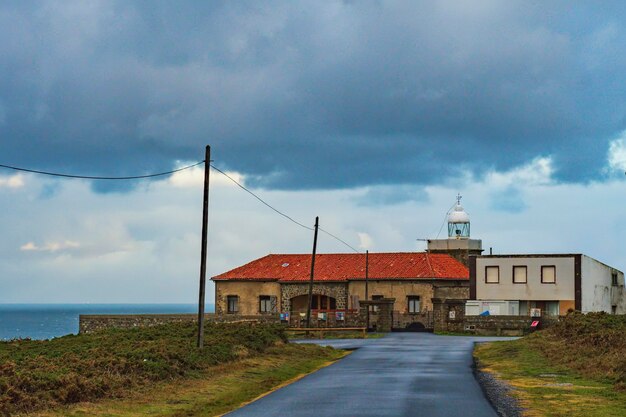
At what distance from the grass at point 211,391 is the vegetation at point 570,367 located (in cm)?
712

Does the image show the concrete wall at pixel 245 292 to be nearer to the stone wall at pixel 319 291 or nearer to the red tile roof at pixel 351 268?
the red tile roof at pixel 351 268

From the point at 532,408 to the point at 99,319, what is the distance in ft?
184

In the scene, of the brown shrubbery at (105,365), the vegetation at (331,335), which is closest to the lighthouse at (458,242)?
the vegetation at (331,335)

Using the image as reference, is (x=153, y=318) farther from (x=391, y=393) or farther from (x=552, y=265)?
(x=391, y=393)

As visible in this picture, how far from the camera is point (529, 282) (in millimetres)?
72438

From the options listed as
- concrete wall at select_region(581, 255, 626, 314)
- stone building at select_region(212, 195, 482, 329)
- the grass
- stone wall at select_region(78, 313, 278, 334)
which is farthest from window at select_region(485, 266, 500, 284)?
the grass

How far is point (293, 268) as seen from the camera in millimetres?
81688

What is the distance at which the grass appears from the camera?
2166cm

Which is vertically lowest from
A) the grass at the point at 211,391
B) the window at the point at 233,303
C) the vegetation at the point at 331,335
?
the grass at the point at 211,391

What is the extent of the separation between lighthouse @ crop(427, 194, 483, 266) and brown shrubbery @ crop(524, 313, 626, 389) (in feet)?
103

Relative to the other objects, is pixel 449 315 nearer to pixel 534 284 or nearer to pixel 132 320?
pixel 534 284

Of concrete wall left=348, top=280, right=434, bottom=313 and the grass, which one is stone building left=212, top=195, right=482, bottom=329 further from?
the grass

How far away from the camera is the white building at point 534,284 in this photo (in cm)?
7106

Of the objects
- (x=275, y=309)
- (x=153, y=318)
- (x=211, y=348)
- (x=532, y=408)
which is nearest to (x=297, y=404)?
(x=532, y=408)
